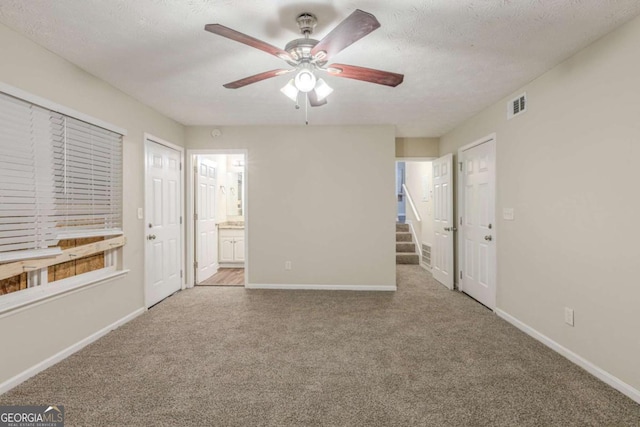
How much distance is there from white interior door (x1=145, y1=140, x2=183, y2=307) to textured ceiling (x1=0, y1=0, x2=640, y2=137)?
81 cm

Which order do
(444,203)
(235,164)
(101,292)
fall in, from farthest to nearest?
(235,164), (444,203), (101,292)

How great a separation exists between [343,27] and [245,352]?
2.40 m

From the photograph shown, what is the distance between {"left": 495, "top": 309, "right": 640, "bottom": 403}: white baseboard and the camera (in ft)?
6.27

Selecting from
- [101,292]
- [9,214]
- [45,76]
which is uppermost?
[45,76]

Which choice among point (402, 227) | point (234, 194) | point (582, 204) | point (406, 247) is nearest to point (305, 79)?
point (582, 204)

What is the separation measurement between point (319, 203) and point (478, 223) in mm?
2084

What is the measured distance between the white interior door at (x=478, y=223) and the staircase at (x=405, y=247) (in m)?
1.86

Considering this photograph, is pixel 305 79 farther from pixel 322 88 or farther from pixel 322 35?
pixel 322 35

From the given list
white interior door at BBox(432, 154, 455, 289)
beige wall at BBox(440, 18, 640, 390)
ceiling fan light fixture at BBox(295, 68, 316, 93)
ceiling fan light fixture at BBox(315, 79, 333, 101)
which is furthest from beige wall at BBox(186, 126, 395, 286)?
ceiling fan light fixture at BBox(295, 68, 316, 93)

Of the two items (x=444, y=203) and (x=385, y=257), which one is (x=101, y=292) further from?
(x=444, y=203)

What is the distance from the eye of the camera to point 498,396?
6.27ft

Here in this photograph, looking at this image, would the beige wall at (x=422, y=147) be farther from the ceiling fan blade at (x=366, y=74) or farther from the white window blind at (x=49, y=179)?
the white window blind at (x=49, y=179)

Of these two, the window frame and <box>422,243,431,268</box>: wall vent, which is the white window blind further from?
<box>422,243,431,268</box>: wall vent

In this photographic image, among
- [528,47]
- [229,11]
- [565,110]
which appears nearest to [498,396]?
[565,110]
